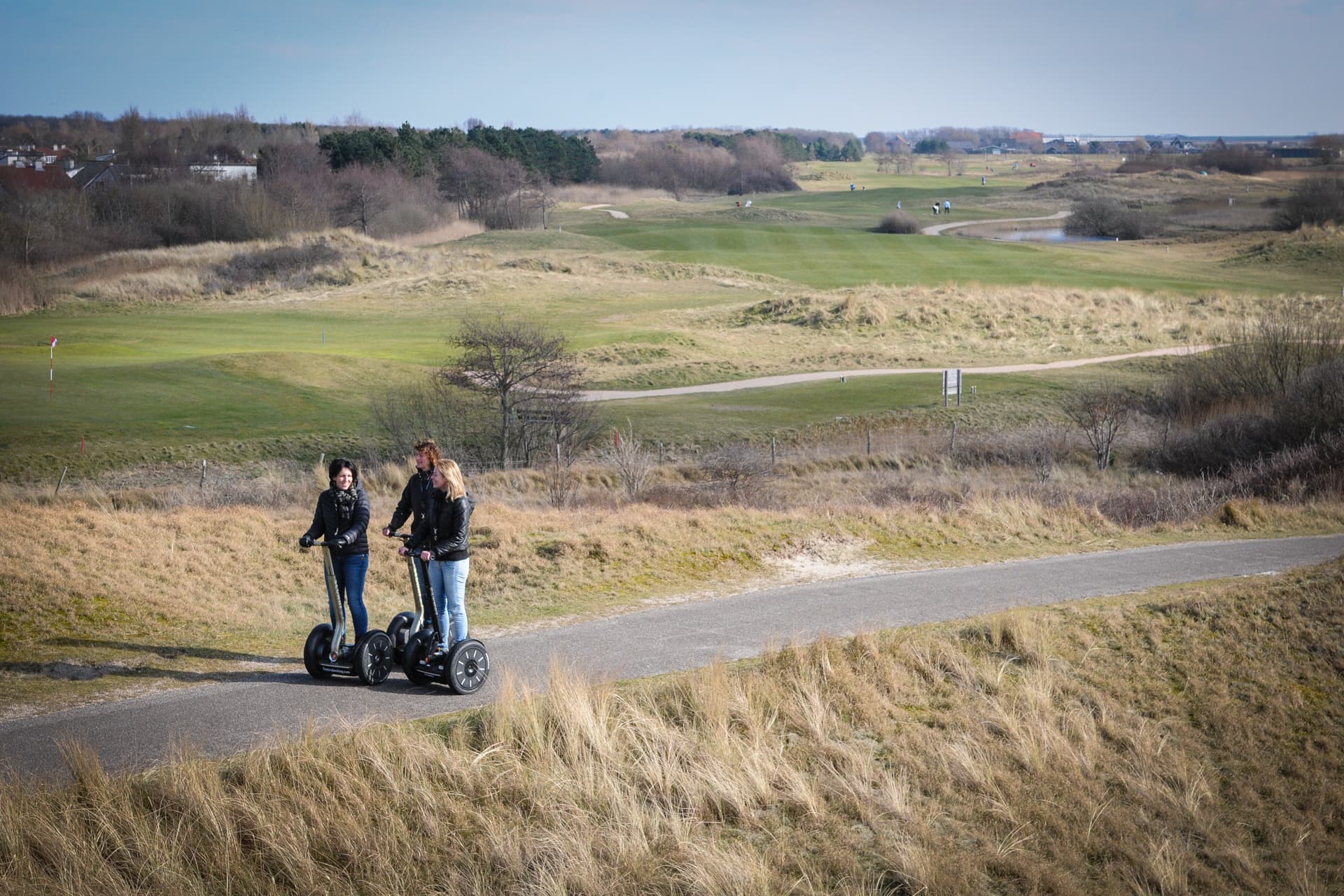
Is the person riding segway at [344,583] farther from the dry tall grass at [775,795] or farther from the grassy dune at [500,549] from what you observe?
the dry tall grass at [775,795]

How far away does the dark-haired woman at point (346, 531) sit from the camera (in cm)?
1055

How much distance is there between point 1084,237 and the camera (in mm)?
117688

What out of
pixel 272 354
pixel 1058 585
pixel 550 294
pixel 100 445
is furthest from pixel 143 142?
pixel 1058 585

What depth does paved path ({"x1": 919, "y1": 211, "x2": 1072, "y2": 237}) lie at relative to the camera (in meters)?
121

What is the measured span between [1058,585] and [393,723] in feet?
32.8

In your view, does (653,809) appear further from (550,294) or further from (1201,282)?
(1201,282)

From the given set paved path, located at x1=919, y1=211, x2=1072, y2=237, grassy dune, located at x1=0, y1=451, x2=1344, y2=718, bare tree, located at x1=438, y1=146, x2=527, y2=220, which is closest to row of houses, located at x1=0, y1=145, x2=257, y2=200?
bare tree, located at x1=438, y1=146, x2=527, y2=220

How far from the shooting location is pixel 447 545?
10.4m

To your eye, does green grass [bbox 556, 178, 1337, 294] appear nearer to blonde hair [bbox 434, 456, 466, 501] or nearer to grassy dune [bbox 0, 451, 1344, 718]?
grassy dune [bbox 0, 451, 1344, 718]

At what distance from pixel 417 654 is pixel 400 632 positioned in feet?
1.32

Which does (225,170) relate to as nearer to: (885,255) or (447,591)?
(885,255)

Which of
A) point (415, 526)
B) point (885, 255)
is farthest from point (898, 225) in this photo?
point (415, 526)

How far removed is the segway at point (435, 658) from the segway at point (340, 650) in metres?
0.25

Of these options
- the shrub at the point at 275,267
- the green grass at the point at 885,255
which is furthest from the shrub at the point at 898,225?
the shrub at the point at 275,267
